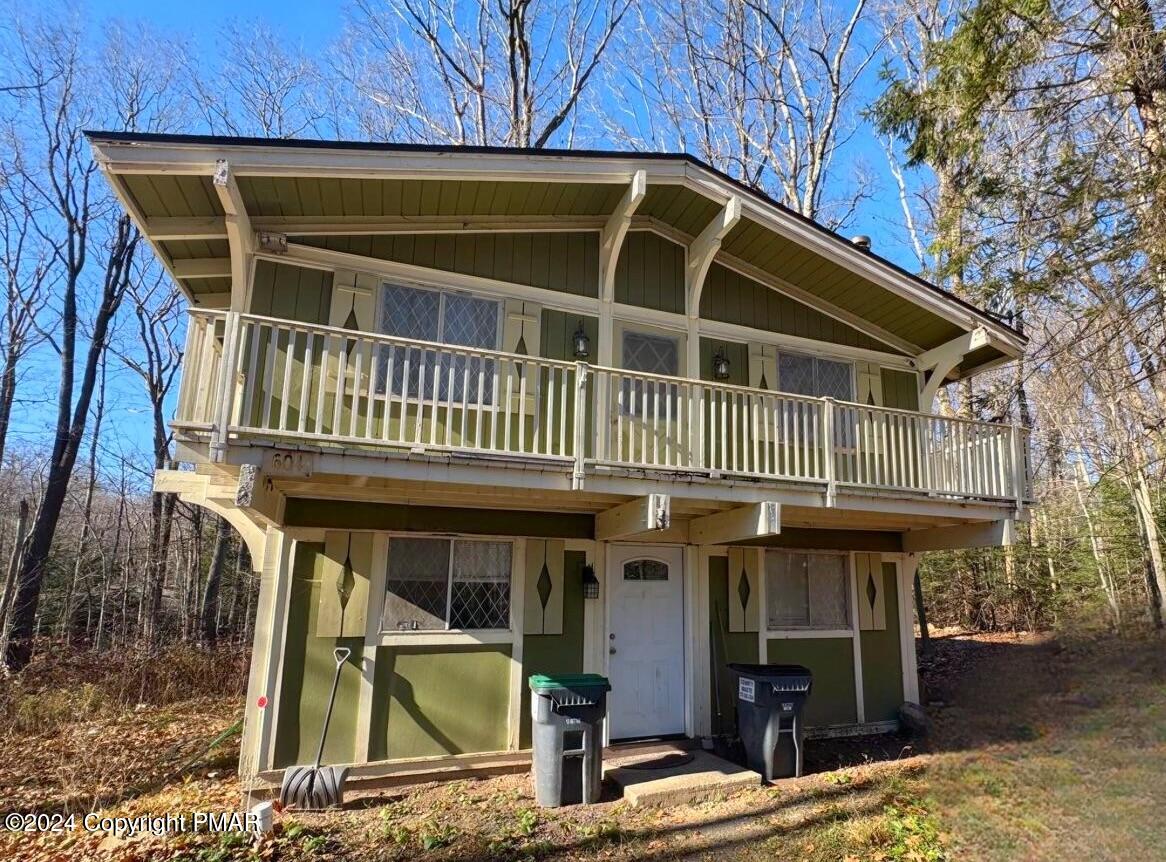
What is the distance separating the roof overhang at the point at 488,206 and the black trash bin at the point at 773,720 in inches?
186

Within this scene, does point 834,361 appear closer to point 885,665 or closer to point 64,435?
point 885,665

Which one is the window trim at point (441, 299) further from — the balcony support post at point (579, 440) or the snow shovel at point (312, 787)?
the snow shovel at point (312, 787)

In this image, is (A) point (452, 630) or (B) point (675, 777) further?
(A) point (452, 630)

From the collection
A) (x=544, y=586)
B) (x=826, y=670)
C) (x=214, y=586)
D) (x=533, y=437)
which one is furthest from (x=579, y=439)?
(x=214, y=586)

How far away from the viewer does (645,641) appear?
7.54 m

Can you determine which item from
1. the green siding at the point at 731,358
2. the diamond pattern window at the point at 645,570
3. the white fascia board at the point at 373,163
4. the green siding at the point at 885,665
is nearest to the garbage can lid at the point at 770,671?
the diamond pattern window at the point at 645,570

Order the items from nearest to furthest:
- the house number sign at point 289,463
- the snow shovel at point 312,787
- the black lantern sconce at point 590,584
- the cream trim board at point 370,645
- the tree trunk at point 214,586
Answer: the house number sign at point 289,463 → the snow shovel at point 312,787 → the cream trim board at point 370,645 → the black lantern sconce at point 590,584 → the tree trunk at point 214,586

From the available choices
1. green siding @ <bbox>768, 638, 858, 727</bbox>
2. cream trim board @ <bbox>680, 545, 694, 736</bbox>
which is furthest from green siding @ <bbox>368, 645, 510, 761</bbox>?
green siding @ <bbox>768, 638, 858, 727</bbox>

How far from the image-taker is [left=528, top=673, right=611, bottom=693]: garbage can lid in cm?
588

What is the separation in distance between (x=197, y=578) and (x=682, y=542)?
9.99 metres

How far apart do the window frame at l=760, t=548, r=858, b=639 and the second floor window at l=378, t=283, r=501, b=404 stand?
4138 millimetres

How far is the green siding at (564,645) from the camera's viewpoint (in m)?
6.79

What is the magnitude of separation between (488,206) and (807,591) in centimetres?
594

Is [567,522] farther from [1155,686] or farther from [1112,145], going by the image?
[1112,145]
